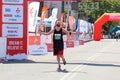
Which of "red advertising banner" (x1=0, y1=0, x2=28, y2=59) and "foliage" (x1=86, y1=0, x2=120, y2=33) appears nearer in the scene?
"red advertising banner" (x1=0, y1=0, x2=28, y2=59)

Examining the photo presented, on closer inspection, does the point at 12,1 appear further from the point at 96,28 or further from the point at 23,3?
the point at 96,28

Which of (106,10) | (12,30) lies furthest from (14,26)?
(106,10)

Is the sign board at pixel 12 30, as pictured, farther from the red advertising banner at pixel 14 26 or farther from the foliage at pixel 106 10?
the foliage at pixel 106 10

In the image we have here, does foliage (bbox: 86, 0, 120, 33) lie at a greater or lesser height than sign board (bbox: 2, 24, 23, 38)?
greater

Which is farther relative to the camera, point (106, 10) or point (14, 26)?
point (106, 10)

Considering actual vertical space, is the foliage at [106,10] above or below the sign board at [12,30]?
above

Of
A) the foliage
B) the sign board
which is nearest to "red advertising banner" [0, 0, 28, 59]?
the sign board

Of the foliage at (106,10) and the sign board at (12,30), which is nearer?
the sign board at (12,30)

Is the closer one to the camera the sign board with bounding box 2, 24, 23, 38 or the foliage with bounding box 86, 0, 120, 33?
the sign board with bounding box 2, 24, 23, 38

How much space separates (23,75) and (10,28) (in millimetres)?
7908

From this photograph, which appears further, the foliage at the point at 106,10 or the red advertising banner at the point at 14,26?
the foliage at the point at 106,10

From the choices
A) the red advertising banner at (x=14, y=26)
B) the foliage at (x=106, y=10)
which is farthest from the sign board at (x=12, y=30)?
the foliage at (x=106, y=10)

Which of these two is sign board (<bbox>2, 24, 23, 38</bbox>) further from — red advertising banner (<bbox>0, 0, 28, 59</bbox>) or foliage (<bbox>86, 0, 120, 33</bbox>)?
foliage (<bbox>86, 0, 120, 33</bbox>)

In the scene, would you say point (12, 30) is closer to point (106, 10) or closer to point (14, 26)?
point (14, 26)
